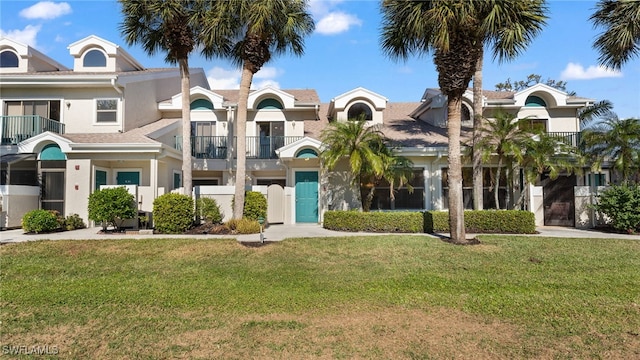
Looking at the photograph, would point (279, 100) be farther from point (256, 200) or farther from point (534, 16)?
point (534, 16)

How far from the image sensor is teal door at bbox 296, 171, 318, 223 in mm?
17547

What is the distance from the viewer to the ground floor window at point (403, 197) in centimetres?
1714

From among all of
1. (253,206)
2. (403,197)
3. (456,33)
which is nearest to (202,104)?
(253,206)

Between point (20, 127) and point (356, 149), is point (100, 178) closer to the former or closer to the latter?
point (20, 127)

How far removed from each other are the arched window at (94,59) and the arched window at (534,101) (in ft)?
74.4

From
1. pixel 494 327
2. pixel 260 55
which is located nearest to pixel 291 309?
pixel 494 327

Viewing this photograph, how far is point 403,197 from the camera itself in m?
17.2

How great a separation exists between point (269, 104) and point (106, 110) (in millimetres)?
8086

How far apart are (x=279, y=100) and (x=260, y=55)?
5.74m

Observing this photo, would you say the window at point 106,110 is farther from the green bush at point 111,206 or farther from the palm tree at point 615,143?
the palm tree at point 615,143

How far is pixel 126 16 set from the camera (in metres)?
14.2

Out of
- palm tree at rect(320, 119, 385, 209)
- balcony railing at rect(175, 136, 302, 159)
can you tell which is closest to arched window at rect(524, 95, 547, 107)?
palm tree at rect(320, 119, 385, 209)

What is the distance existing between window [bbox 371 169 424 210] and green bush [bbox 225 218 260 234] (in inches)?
245

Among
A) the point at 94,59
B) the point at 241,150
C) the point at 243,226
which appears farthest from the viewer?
the point at 94,59
